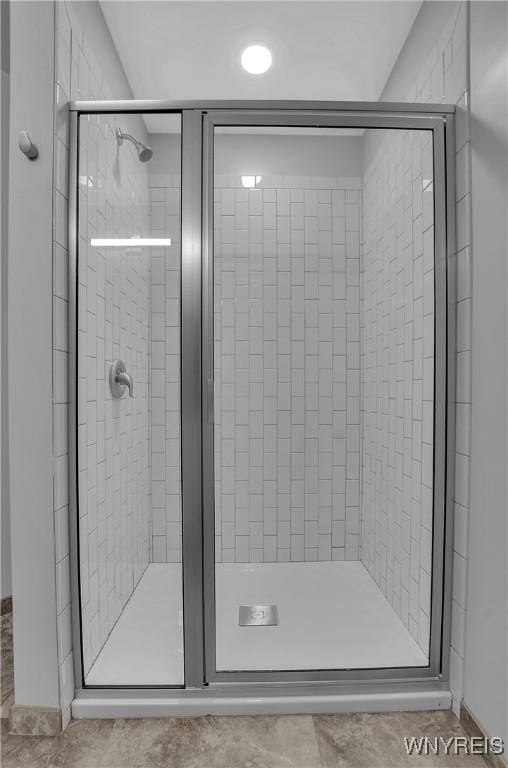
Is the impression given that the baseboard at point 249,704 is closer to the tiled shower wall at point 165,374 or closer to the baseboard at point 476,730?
the baseboard at point 476,730

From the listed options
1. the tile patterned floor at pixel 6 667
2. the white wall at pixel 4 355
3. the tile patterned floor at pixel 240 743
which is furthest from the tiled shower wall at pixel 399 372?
the white wall at pixel 4 355

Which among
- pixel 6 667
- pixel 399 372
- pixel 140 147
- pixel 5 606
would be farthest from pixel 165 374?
pixel 5 606

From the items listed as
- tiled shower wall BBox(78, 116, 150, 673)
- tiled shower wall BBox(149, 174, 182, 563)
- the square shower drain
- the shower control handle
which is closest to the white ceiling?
tiled shower wall BBox(78, 116, 150, 673)

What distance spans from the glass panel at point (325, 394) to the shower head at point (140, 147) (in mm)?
244

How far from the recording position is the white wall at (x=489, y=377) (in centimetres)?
121

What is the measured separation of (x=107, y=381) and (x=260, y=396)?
56 centimetres

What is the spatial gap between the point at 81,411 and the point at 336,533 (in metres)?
1.06

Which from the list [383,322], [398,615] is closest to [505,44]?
[383,322]

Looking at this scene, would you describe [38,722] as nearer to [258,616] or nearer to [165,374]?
[258,616]

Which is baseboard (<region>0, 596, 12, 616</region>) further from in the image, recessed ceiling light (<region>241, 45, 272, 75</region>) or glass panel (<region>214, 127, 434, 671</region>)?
recessed ceiling light (<region>241, 45, 272, 75</region>)

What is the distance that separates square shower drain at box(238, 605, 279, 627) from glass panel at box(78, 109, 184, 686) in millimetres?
220

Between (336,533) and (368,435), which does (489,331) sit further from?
(336,533)

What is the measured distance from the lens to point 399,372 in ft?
5.57

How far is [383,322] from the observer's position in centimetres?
176
